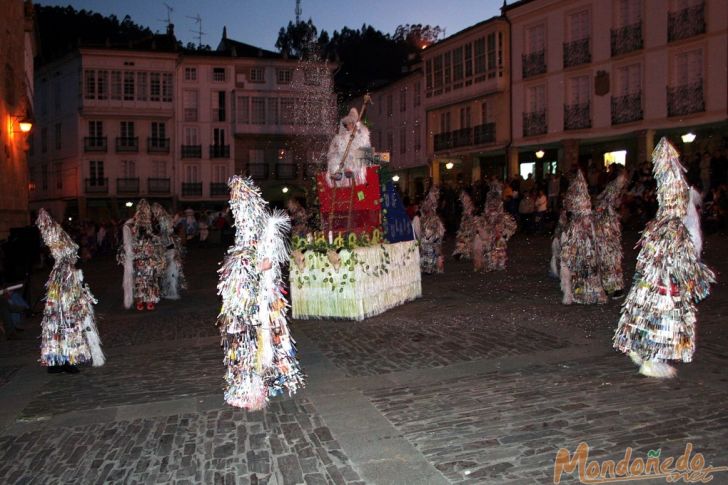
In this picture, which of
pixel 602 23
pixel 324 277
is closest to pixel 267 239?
pixel 324 277

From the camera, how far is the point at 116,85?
46688 millimetres

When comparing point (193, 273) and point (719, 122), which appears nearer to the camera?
point (193, 273)

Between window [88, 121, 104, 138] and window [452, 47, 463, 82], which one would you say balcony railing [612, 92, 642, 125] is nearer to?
window [452, 47, 463, 82]

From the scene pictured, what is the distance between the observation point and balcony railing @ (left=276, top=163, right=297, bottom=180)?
50.8 m

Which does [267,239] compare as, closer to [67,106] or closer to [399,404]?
[399,404]

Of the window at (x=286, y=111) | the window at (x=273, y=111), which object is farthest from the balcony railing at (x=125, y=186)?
the window at (x=286, y=111)

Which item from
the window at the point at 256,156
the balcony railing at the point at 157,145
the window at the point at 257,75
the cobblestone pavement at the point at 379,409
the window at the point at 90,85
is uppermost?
the window at the point at 257,75

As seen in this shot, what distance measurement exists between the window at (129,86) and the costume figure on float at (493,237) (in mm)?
38869

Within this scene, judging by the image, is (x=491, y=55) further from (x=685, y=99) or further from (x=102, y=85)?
(x=102, y=85)

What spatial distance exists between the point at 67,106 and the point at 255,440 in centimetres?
4977

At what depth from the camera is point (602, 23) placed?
27.1 metres

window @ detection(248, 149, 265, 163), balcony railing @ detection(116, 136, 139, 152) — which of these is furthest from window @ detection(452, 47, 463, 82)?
balcony railing @ detection(116, 136, 139, 152)

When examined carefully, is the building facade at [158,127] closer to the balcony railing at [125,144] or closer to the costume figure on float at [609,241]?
the balcony railing at [125,144]

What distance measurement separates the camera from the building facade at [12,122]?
1730 centimetres
